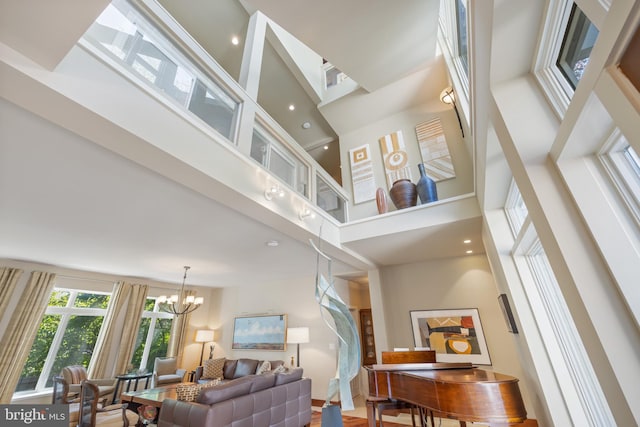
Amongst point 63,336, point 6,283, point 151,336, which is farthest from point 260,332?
point 6,283

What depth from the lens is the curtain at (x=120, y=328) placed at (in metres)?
5.43

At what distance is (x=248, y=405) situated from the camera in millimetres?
2994

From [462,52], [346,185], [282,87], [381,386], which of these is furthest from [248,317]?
[462,52]

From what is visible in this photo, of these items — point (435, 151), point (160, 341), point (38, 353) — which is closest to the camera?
point (435, 151)

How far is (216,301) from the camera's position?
7738mm

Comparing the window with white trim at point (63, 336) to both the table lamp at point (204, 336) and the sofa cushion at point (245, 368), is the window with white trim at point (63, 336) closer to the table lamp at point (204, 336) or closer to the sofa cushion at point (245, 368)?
the table lamp at point (204, 336)

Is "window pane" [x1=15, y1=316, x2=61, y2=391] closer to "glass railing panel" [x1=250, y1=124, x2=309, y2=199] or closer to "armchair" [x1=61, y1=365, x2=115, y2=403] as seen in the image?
"armchair" [x1=61, y1=365, x2=115, y2=403]

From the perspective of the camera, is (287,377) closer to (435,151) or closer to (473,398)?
(473,398)

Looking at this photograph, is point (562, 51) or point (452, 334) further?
point (452, 334)

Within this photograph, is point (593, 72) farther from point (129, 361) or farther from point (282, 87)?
point (129, 361)

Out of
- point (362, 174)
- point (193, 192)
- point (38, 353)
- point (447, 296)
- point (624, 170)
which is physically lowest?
point (38, 353)

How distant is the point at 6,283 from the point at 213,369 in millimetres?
4134

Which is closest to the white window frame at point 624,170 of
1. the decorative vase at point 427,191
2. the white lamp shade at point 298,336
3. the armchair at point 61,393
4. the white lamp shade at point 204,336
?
the decorative vase at point 427,191

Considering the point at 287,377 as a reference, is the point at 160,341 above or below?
above
